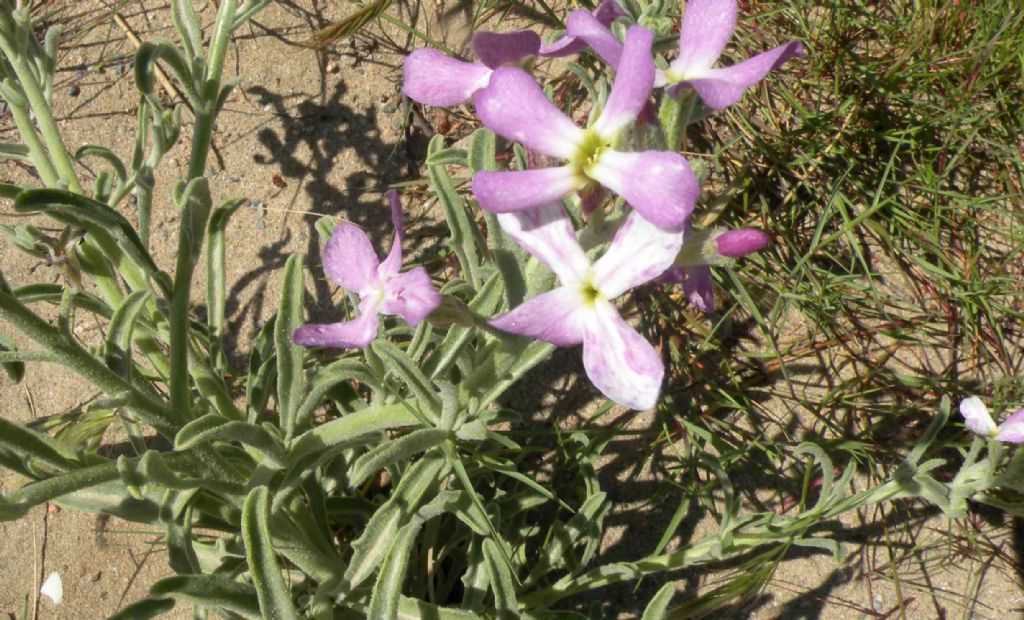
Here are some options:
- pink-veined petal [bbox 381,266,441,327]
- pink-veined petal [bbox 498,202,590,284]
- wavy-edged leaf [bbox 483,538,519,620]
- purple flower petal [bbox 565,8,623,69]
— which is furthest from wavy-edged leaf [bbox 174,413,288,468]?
purple flower petal [bbox 565,8,623,69]

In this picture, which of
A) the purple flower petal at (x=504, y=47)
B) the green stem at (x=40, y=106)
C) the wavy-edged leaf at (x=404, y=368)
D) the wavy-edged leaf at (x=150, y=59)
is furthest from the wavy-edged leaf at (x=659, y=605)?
the green stem at (x=40, y=106)

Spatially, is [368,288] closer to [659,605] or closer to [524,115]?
[524,115]

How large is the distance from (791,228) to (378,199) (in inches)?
48.9

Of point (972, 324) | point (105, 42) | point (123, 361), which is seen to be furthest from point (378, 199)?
point (972, 324)

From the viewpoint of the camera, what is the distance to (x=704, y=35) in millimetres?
Answer: 1360

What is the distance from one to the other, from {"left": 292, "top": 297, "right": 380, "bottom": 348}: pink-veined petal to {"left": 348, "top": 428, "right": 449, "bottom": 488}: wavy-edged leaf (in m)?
0.26

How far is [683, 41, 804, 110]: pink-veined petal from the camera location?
124 cm

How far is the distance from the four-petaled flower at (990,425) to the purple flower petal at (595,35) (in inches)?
43.3

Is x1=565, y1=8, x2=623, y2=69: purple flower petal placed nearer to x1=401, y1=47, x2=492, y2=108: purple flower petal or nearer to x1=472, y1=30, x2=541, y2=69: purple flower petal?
x1=472, y1=30, x2=541, y2=69: purple flower petal

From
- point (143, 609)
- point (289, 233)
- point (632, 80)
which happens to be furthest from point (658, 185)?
point (289, 233)

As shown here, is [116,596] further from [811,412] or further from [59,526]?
[811,412]

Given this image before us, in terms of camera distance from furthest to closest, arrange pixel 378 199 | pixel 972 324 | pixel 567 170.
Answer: pixel 378 199 → pixel 972 324 → pixel 567 170

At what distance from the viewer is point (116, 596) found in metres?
2.48

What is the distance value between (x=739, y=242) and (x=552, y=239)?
0.91ft
